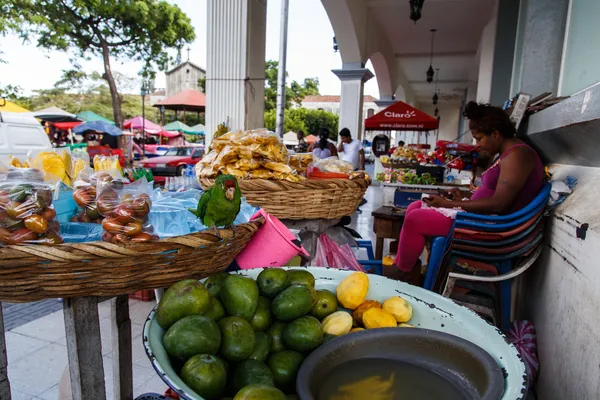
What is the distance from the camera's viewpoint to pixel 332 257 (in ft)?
6.26

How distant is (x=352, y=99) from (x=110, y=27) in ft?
42.6

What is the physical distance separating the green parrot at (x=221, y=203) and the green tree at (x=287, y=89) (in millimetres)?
25472

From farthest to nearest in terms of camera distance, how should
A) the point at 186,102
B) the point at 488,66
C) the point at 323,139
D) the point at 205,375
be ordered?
1. the point at 186,102
2. the point at 323,139
3. the point at 488,66
4. the point at 205,375

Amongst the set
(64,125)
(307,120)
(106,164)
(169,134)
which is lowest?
(106,164)

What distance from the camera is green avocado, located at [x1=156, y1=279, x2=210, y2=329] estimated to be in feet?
2.74

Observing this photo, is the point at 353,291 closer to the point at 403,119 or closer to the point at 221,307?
the point at 221,307

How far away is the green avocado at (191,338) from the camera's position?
0.76 metres

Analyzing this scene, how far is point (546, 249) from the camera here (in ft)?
6.64

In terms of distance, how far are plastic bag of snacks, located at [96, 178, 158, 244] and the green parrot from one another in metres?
0.15

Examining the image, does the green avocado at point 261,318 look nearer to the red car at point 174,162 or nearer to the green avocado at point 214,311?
the green avocado at point 214,311

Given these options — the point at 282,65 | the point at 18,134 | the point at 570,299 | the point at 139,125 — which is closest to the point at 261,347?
the point at 570,299

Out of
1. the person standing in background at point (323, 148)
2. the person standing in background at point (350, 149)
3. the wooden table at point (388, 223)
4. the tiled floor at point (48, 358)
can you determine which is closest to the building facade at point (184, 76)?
the person standing in background at point (350, 149)

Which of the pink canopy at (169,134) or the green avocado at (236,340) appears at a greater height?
the pink canopy at (169,134)

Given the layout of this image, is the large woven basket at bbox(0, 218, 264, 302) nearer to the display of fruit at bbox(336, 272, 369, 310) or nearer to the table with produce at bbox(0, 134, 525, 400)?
the table with produce at bbox(0, 134, 525, 400)
